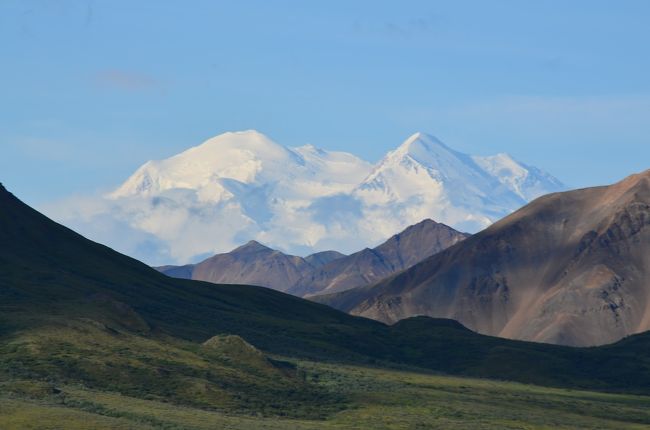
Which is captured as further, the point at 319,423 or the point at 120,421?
the point at 319,423

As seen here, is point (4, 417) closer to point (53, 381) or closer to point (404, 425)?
point (53, 381)

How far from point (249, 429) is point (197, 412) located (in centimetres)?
1791

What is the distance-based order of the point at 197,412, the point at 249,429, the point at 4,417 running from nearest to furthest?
the point at 4,417 → the point at 249,429 → the point at 197,412

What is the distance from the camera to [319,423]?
7766 inches

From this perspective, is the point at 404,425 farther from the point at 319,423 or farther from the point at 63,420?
the point at 63,420

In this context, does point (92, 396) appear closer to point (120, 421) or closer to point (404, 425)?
point (120, 421)

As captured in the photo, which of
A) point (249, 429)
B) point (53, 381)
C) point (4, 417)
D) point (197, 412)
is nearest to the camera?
point (4, 417)

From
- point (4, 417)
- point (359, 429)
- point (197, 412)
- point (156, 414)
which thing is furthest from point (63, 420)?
point (359, 429)

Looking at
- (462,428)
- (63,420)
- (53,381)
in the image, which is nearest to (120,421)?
(63,420)

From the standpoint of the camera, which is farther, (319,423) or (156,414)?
(319,423)

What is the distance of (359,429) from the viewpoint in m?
192

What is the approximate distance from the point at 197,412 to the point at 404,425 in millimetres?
29660

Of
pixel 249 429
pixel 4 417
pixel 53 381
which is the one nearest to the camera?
pixel 4 417

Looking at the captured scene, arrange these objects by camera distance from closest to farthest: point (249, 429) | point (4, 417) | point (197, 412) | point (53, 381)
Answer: point (4, 417), point (249, 429), point (197, 412), point (53, 381)
